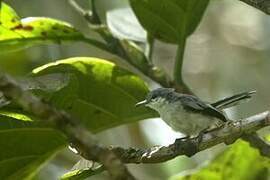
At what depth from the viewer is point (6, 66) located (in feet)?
15.9

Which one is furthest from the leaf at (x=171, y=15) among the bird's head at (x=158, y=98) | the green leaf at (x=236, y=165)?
the green leaf at (x=236, y=165)

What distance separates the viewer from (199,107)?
105 inches

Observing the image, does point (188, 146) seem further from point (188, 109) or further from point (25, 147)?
point (25, 147)

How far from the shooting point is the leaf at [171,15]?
285 cm

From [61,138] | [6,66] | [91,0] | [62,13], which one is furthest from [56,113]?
[62,13]

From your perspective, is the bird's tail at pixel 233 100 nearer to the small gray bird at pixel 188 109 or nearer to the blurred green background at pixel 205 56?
the small gray bird at pixel 188 109

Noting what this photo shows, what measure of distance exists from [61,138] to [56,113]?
131cm

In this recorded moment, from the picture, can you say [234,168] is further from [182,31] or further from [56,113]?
[56,113]

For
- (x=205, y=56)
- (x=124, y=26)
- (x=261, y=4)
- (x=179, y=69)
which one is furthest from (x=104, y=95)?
(x=205, y=56)

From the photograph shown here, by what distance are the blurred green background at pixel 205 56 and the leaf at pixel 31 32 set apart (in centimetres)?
221

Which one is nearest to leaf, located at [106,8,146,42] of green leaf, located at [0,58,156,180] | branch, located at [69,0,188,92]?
branch, located at [69,0,188,92]

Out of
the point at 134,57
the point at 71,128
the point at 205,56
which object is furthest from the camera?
the point at 205,56

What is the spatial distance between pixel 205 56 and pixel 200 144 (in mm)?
3488

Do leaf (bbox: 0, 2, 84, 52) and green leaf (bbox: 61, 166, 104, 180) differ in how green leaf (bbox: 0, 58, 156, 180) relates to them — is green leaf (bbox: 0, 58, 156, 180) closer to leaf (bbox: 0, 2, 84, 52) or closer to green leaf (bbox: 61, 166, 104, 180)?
green leaf (bbox: 61, 166, 104, 180)
